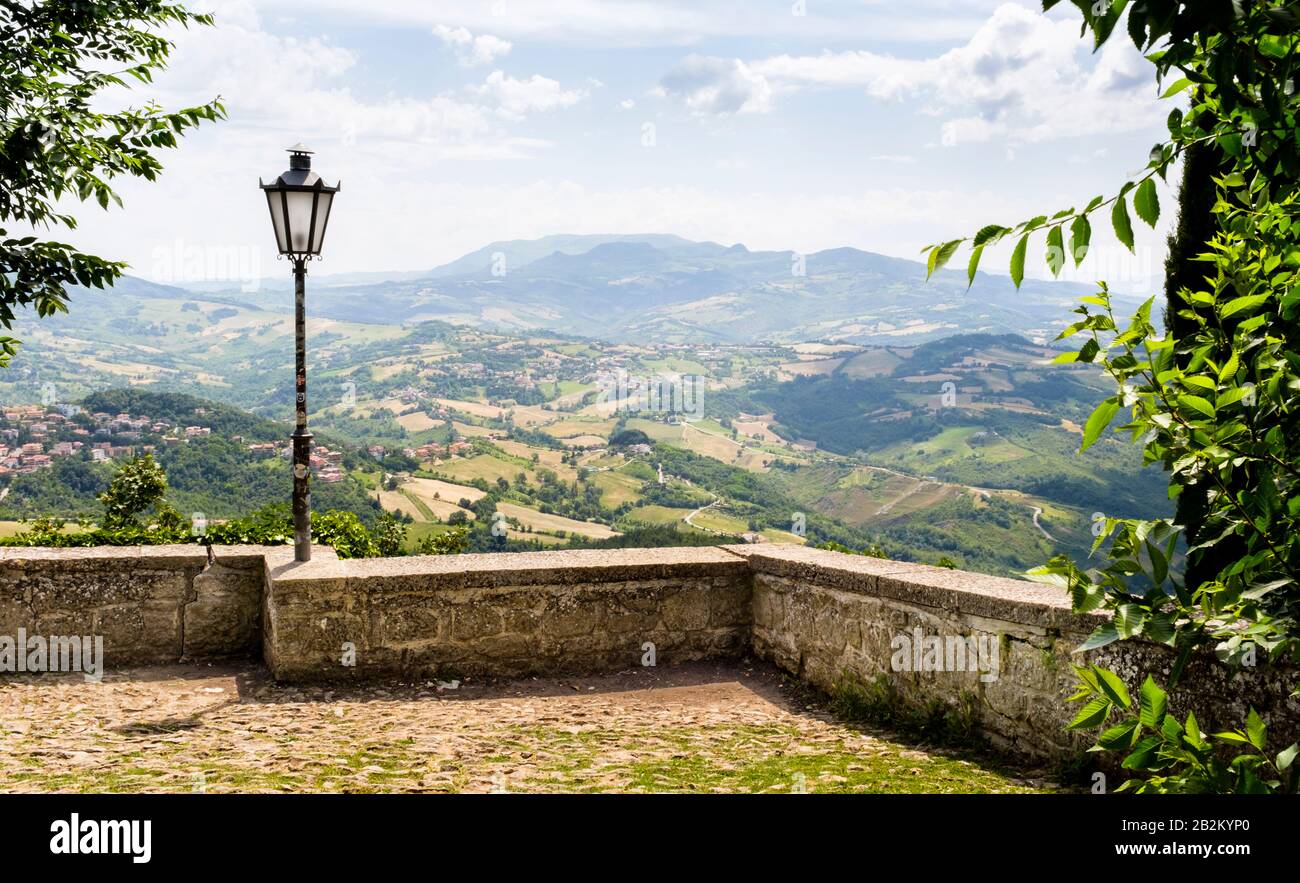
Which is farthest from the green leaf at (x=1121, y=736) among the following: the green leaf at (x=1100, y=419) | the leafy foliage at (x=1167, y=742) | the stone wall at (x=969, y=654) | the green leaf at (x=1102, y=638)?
the stone wall at (x=969, y=654)

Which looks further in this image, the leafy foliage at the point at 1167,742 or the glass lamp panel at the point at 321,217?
the glass lamp panel at the point at 321,217

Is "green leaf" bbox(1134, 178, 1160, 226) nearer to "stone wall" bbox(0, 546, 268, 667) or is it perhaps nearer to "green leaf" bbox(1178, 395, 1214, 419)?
"green leaf" bbox(1178, 395, 1214, 419)

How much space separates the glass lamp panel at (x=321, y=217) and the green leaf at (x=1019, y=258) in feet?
18.0

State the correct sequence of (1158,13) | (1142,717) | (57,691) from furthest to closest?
1. (57,691)
2. (1142,717)
3. (1158,13)

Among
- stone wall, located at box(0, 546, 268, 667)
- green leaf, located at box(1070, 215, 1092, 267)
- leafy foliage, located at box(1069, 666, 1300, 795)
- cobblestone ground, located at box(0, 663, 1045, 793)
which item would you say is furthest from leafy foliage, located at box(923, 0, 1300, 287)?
stone wall, located at box(0, 546, 268, 667)

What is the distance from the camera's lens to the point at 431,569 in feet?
19.7

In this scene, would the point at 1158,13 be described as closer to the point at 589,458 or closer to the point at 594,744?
the point at 594,744

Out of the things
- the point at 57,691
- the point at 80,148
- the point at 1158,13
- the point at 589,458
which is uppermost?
the point at 80,148

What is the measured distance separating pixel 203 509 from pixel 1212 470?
52.4 m

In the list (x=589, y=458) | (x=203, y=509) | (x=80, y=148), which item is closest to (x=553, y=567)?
(x=80, y=148)

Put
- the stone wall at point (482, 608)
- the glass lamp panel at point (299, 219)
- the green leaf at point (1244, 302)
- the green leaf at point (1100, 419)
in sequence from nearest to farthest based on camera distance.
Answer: the green leaf at point (1244, 302) → the green leaf at point (1100, 419) → the stone wall at point (482, 608) → the glass lamp panel at point (299, 219)

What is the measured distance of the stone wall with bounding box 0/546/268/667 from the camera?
6.09 m

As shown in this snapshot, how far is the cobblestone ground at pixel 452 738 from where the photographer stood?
12.7 ft

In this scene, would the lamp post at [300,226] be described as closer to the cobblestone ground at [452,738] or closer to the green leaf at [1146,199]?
the cobblestone ground at [452,738]
